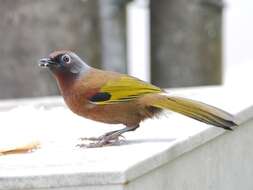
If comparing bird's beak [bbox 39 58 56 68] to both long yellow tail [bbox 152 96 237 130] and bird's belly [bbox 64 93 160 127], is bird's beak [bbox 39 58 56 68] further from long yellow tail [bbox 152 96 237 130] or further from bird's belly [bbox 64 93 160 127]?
long yellow tail [bbox 152 96 237 130]

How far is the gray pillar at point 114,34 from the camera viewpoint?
8336mm

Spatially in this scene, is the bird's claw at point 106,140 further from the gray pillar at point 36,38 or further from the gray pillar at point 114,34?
the gray pillar at point 114,34

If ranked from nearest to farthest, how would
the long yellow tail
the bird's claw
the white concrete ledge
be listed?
the white concrete ledge < the long yellow tail < the bird's claw

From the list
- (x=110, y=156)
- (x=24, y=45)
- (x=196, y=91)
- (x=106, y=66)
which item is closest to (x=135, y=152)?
(x=110, y=156)

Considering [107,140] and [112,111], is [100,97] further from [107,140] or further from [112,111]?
[107,140]

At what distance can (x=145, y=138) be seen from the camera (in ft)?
14.6

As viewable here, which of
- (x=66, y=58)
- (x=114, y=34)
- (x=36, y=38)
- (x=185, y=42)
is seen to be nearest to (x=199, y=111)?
(x=66, y=58)

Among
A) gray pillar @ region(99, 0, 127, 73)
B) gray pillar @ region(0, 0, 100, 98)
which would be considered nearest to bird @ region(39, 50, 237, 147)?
gray pillar @ region(0, 0, 100, 98)

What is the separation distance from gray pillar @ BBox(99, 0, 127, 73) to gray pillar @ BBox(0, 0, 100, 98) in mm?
648

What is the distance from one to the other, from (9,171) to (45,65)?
2.73ft

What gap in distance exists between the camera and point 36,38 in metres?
7.51

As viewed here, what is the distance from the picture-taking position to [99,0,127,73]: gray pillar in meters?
8.34

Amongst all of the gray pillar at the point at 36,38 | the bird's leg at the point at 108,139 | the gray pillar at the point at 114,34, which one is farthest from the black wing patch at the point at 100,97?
the gray pillar at the point at 114,34

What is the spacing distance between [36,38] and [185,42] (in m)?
1.32
